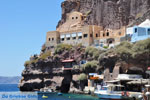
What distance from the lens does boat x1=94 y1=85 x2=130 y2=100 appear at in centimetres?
5072

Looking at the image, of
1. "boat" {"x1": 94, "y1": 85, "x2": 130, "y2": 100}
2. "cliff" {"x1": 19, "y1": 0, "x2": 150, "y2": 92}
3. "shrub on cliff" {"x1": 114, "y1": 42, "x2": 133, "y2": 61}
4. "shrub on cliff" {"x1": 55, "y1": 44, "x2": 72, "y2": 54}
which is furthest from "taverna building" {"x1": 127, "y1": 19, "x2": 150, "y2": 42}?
"shrub on cliff" {"x1": 55, "y1": 44, "x2": 72, "y2": 54}

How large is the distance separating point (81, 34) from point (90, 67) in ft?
57.8

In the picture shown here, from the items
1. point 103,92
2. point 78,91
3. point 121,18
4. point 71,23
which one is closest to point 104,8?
point 121,18

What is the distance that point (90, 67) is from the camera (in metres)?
72.0

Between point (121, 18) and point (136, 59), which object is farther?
point (121, 18)

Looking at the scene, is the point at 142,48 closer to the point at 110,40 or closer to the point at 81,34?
the point at 110,40

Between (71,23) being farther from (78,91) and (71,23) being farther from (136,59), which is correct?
(136,59)

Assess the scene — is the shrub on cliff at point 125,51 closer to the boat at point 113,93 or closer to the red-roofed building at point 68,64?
the boat at point 113,93

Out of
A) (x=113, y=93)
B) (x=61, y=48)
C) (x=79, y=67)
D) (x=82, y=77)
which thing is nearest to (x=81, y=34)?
(x=61, y=48)

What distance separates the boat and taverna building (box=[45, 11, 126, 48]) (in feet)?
83.8

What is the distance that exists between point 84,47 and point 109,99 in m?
31.5

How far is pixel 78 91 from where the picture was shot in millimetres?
74750

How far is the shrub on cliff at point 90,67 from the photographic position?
70938 millimetres

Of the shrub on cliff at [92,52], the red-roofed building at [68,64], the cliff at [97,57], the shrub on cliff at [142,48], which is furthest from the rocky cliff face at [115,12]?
the shrub on cliff at [142,48]
